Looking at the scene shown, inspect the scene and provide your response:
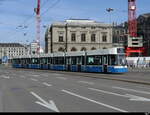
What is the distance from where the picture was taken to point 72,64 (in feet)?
206

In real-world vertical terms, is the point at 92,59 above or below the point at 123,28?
below

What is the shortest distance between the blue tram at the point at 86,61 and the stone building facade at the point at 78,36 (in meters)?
64.7

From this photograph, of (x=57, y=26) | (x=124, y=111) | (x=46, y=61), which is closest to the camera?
(x=124, y=111)

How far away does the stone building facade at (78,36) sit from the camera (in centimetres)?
14888

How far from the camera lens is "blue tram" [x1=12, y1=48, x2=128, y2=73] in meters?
49.3

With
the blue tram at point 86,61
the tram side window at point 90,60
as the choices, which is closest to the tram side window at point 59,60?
the blue tram at point 86,61

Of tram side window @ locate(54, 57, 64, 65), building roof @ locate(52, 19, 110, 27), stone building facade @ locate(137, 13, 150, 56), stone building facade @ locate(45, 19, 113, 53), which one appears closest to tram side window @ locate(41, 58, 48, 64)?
tram side window @ locate(54, 57, 64, 65)

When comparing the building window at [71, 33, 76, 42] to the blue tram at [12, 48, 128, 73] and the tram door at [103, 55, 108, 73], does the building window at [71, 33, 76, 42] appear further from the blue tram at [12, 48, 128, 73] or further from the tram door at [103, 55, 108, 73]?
the tram door at [103, 55, 108, 73]

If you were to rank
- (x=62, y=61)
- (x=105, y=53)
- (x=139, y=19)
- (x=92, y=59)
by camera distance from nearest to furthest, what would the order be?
(x=105, y=53) → (x=92, y=59) → (x=62, y=61) → (x=139, y=19)

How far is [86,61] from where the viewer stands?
187ft

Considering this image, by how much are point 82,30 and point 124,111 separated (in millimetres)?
138773

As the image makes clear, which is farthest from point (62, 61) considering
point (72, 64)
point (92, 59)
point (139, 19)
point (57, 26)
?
point (139, 19)

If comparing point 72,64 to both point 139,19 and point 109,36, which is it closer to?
point 109,36

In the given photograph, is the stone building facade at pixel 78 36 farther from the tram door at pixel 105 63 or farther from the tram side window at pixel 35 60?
the tram door at pixel 105 63
